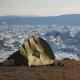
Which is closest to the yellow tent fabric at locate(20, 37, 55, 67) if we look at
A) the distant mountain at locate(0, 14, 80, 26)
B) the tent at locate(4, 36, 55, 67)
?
the tent at locate(4, 36, 55, 67)

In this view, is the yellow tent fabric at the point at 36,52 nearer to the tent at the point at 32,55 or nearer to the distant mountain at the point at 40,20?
the tent at the point at 32,55

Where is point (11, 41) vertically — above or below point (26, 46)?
below

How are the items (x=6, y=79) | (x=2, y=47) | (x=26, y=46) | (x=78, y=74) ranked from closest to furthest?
(x=6, y=79), (x=78, y=74), (x=26, y=46), (x=2, y=47)

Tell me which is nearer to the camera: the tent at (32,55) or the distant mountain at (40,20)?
the tent at (32,55)

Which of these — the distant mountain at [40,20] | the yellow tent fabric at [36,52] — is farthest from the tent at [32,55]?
the distant mountain at [40,20]

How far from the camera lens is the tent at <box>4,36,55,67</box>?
3.70 m

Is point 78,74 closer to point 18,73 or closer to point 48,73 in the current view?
point 48,73

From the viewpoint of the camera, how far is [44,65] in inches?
147

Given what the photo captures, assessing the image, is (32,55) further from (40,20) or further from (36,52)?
(40,20)

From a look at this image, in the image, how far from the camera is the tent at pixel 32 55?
12.1 feet

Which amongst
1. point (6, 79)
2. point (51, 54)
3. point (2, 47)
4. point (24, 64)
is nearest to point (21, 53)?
point (24, 64)

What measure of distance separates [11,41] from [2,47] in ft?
1.36

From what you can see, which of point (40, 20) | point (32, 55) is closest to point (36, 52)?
point (32, 55)

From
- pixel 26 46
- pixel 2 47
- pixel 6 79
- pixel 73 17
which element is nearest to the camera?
pixel 6 79
